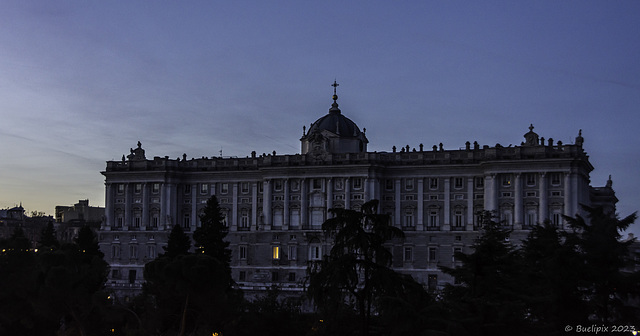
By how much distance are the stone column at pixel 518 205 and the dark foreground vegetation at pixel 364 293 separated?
35.9 metres

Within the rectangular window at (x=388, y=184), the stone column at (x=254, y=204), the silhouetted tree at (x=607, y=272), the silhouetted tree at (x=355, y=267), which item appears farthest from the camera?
the stone column at (x=254, y=204)

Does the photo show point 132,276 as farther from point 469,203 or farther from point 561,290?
point 561,290


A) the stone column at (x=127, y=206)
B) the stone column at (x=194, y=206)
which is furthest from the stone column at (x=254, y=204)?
the stone column at (x=127, y=206)

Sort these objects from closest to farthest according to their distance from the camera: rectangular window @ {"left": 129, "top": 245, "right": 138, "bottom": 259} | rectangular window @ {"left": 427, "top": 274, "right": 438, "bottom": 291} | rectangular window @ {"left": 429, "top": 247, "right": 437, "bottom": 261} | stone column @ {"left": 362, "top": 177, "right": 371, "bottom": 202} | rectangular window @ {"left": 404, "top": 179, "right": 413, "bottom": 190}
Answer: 1. rectangular window @ {"left": 427, "top": 274, "right": 438, "bottom": 291}
2. rectangular window @ {"left": 429, "top": 247, "right": 437, "bottom": 261}
3. stone column @ {"left": 362, "top": 177, "right": 371, "bottom": 202}
4. rectangular window @ {"left": 404, "top": 179, "right": 413, "bottom": 190}
5. rectangular window @ {"left": 129, "top": 245, "right": 138, "bottom": 259}

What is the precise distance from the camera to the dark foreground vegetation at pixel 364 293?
148ft

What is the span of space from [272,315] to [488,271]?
22480 millimetres

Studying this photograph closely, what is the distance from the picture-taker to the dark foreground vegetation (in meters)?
45.2

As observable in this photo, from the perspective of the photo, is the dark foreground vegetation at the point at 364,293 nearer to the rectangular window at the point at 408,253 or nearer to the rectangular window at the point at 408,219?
the rectangular window at the point at 408,253

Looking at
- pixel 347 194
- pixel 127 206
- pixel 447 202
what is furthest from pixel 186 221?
pixel 447 202

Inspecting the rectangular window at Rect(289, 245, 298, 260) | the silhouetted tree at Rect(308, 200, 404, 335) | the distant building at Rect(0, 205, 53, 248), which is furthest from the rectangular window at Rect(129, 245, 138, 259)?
the silhouetted tree at Rect(308, 200, 404, 335)

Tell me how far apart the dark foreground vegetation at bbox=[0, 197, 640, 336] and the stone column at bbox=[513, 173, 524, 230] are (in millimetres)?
35928

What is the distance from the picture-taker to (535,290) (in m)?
48.9

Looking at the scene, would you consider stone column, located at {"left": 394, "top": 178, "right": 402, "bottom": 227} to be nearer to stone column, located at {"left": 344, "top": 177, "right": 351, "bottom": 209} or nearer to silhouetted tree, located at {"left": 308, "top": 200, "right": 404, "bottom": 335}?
stone column, located at {"left": 344, "top": 177, "right": 351, "bottom": 209}

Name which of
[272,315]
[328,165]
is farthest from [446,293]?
[328,165]
